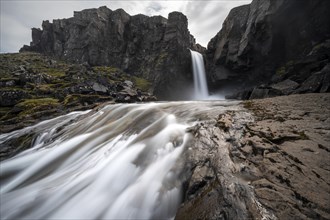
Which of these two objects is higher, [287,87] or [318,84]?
[318,84]

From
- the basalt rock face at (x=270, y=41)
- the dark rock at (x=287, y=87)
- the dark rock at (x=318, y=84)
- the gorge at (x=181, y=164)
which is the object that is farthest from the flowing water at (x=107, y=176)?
the basalt rock face at (x=270, y=41)

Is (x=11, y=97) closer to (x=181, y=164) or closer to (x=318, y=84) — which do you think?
(x=181, y=164)

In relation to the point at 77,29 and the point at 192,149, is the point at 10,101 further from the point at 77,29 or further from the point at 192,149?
the point at 77,29

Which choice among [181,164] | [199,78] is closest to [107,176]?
[181,164]

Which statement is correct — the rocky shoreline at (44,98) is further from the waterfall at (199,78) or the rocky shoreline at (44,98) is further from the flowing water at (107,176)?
the waterfall at (199,78)

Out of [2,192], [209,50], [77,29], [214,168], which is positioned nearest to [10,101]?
[2,192]

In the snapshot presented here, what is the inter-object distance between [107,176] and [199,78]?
4968 centimetres

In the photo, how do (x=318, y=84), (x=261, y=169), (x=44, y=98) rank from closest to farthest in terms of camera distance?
(x=261, y=169)
(x=318, y=84)
(x=44, y=98)

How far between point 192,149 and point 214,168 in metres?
1.30

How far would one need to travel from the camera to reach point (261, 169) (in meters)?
4.08

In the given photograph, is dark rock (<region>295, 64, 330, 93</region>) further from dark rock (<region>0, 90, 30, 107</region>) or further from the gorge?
dark rock (<region>0, 90, 30, 107</region>)

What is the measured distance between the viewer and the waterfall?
50.4 meters

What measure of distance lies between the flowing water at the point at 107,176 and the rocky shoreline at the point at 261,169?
73cm

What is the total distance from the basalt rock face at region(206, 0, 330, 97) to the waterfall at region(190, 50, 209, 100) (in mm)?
3698
